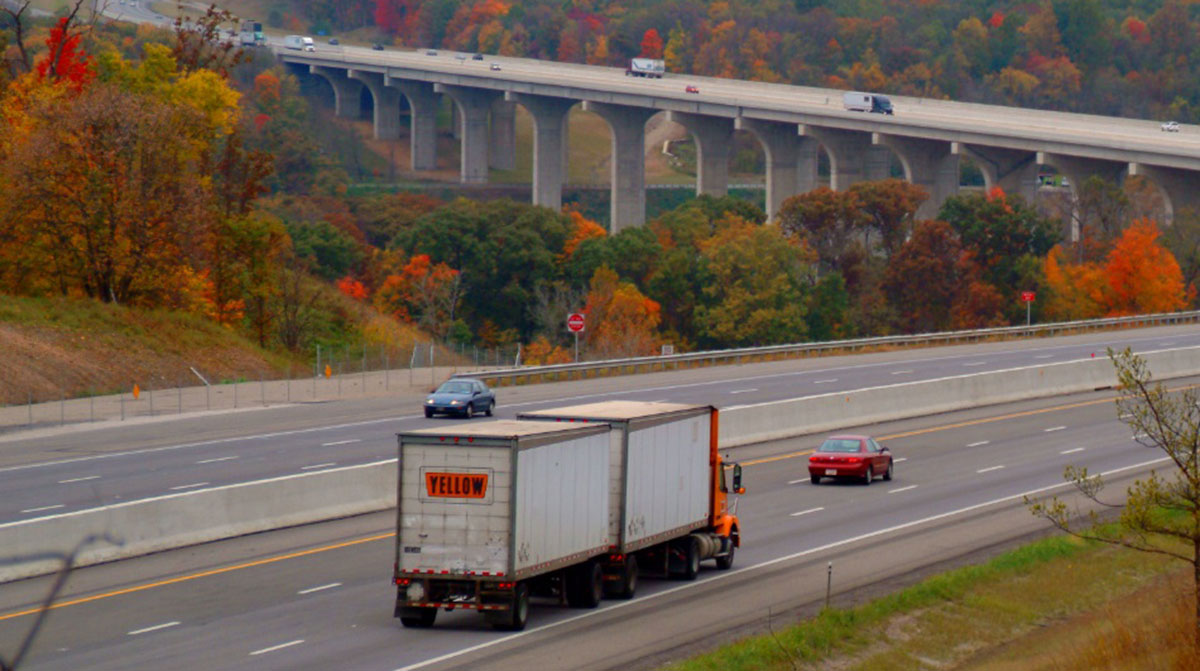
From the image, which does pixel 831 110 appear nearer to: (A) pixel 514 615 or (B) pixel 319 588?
(B) pixel 319 588

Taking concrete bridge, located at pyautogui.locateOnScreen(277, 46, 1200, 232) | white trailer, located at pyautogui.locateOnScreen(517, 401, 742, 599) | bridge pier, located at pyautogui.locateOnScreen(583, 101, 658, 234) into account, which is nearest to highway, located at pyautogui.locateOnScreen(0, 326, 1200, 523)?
white trailer, located at pyautogui.locateOnScreen(517, 401, 742, 599)

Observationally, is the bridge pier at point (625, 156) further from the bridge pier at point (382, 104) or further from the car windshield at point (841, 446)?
the car windshield at point (841, 446)

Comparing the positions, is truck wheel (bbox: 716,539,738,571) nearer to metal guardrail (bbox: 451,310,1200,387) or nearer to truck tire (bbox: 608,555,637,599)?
truck tire (bbox: 608,555,637,599)

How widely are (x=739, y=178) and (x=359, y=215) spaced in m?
71.3

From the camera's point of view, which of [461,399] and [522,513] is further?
[461,399]

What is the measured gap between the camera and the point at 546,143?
536 ft

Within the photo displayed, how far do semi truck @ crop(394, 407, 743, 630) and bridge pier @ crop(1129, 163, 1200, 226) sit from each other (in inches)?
3486

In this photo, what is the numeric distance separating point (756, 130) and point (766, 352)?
67057 mm

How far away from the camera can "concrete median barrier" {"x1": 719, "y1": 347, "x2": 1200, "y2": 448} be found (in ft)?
157

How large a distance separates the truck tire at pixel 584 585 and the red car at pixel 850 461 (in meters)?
15.7

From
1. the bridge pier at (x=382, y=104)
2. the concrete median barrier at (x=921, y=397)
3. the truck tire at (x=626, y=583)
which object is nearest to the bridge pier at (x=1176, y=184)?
the concrete median barrier at (x=921, y=397)

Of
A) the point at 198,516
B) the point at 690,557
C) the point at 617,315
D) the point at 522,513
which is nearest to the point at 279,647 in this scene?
the point at 522,513

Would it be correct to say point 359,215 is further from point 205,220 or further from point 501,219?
point 205,220

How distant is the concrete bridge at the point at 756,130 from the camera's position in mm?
114019
